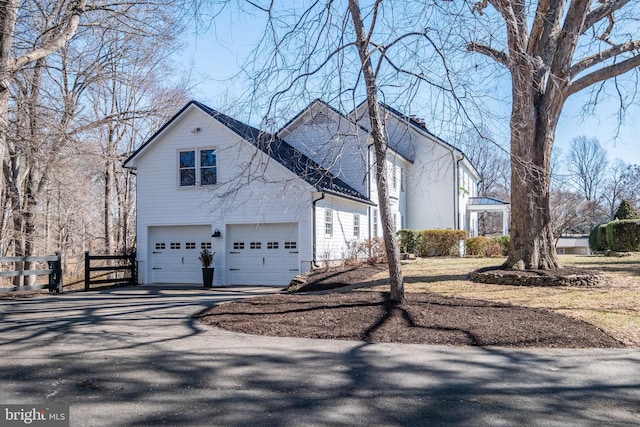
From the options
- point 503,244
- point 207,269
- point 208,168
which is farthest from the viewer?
point 503,244

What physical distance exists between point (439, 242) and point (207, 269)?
12435mm

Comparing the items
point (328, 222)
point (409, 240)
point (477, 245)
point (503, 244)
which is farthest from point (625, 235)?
point (328, 222)

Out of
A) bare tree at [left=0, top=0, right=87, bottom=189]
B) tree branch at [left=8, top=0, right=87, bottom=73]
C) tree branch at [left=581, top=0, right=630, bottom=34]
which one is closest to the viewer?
bare tree at [left=0, top=0, right=87, bottom=189]


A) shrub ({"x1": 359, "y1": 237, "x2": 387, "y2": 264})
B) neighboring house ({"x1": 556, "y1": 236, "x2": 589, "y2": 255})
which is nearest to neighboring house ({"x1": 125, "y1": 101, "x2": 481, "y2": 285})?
shrub ({"x1": 359, "y1": 237, "x2": 387, "y2": 264})

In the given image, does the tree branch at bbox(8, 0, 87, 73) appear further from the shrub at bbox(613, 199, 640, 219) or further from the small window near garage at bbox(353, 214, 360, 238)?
the shrub at bbox(613, 199, 640, 219)

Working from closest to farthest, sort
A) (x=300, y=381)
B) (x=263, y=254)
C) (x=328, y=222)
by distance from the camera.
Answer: (x=300, y=381) < (x=263, y=254) < (x=328, y=222)

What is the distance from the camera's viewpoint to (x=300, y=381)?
5648 millimetres

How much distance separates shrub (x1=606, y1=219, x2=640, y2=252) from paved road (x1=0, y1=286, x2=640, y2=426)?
18.9 meters

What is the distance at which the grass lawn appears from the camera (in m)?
8.49

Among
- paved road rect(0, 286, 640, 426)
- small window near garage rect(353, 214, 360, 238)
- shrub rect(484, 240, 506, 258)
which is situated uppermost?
small window near garage rect(353, 214, 360, 238)

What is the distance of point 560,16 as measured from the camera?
524 inches

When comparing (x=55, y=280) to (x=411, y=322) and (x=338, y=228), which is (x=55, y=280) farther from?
(x=411, y=322)

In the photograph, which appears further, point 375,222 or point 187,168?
point 375,222

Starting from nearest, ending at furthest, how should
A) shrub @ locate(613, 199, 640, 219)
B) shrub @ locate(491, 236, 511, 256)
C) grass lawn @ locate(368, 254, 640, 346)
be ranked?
1. grass lawn @ locate(368, 254, 640, 346)
2. shrub @ locate(491, 236, 511, 256)
3. shrub @ locate(613, 199, 640, 219)
